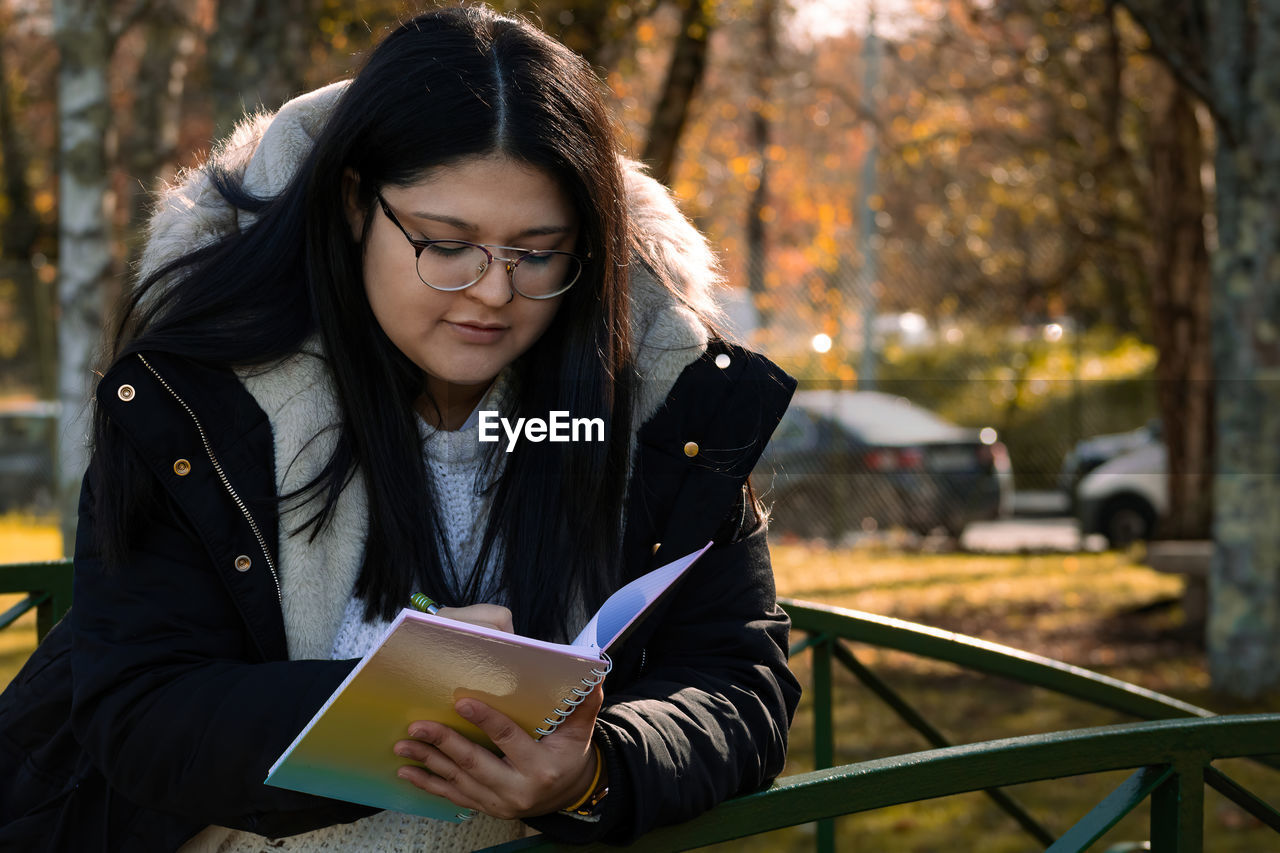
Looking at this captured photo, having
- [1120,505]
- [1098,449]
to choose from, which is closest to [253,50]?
[1120,505]

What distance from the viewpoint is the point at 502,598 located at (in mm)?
1881

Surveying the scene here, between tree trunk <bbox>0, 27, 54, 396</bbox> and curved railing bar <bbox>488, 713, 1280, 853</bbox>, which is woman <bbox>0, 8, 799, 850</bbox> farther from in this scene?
tree trunk <bbox>0, 27, 54, 396</bbox>

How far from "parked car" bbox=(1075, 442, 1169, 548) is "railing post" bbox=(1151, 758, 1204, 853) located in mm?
11168

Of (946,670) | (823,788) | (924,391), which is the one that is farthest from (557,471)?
(924,391)

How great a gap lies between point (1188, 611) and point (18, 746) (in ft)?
22.9

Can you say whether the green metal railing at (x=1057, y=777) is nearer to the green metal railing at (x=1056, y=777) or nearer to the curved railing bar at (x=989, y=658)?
the green metal railing at (x=1056, y=777)

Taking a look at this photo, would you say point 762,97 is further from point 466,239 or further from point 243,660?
point 243,660

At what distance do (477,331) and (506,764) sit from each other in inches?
24.1

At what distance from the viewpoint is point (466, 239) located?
179 cm

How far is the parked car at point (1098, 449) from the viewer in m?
13.7

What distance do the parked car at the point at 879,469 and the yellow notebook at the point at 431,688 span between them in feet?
36.2

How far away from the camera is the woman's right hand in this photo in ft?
5.13

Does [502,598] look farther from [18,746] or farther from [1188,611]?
[1188,611]

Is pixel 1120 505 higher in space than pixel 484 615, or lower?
lower
